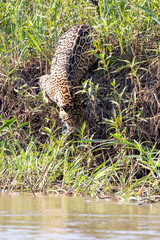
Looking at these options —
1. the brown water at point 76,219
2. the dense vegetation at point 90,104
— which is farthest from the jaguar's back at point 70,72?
the brown water at point 76,219

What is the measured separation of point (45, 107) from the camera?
5086mm

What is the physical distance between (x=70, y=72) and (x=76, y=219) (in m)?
3.02

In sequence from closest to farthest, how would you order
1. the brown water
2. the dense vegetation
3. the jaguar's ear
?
the brown water, the dense vegetation, the jaguar's ear

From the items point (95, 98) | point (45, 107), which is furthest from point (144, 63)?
point (45, 107)

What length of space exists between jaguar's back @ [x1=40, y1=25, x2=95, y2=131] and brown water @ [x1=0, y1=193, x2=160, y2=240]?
1588 millimetres

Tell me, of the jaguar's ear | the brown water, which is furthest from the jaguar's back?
the brown water

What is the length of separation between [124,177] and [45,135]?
1.26 metres

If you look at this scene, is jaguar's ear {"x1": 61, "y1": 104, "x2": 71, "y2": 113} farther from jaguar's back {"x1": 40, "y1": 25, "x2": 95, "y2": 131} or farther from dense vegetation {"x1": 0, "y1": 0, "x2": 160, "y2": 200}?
dense vegetation {"x1": 0, "y1": 0, "x2": 160, "y2": 200}

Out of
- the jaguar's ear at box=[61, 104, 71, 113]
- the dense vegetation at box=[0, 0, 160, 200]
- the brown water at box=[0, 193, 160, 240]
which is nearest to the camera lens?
the brown water at box=[0, 193, 160, 240]

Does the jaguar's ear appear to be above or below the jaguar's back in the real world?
below

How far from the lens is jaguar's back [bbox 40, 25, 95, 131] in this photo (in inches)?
192

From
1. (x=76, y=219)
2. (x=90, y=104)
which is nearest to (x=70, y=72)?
(x=90, y=104)

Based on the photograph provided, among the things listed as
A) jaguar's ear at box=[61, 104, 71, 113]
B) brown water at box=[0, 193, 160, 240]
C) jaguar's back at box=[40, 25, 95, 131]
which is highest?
jaguar's back at box=[40, 25, 95, 131]

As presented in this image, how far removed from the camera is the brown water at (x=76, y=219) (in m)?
1.93
